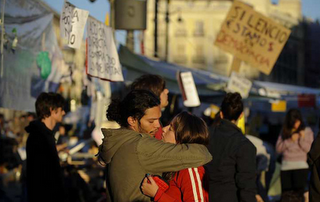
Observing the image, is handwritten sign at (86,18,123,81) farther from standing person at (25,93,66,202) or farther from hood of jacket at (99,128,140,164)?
hood of jacket at (99,128,140,164)

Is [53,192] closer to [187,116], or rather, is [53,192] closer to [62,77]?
[187,116]

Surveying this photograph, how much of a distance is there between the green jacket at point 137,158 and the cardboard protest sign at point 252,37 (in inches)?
339

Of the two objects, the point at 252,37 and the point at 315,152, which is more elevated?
the point at 252,37

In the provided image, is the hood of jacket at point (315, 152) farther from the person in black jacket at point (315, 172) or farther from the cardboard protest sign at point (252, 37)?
the cardboard protest sign at point (252, 37)

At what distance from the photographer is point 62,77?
873cm

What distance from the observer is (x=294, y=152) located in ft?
31.4

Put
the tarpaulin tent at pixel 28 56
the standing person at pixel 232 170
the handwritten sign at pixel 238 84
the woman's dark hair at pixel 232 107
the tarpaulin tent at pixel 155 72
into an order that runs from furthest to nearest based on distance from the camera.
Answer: the handwritten sign at pixel 238 84 → the tarpaulin tent at pixel 155 72 → the tarpaulin tent at pixel 28 56 → the woman's dark hair at pixel 232 107 → the standing person at pixel 232 170

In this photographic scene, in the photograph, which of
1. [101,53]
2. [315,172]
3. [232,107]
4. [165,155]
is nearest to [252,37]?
[101,53]

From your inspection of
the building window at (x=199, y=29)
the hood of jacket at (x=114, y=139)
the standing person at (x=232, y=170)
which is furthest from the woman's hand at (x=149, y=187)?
the building window at (x=199, y=29)

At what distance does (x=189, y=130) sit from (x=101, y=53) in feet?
10.8

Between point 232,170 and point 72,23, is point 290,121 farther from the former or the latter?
point 72,23

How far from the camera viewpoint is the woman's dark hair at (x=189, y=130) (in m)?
4.22

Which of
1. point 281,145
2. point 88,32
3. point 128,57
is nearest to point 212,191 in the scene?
point 88,32

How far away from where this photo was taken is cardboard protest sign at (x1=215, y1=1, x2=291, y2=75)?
12.3 m
